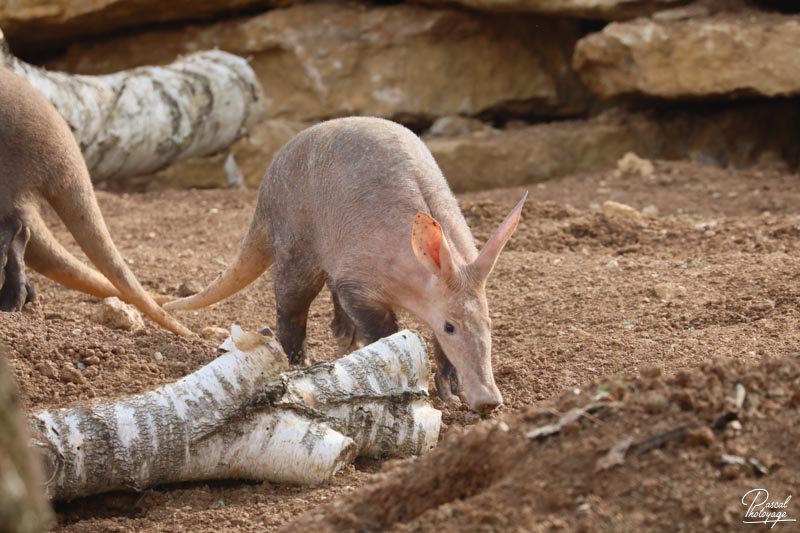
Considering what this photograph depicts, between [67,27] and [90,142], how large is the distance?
6.08 feet

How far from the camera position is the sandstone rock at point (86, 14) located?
956 centimetres

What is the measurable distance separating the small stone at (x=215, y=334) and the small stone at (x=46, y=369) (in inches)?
58.3

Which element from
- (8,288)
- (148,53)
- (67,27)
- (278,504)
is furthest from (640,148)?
(278,504)

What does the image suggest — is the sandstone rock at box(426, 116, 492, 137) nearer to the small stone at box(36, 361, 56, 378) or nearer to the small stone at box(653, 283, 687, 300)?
the small stone at box(653, 283, 687, 300)

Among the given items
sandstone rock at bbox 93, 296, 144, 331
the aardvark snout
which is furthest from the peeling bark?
sandstone rock at bbox 93, 296, 144, 331

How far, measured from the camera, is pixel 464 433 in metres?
3.09

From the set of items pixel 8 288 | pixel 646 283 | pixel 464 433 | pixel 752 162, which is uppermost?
pixel 464 433

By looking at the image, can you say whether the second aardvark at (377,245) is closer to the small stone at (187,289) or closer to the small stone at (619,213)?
the small stone at (187,289)

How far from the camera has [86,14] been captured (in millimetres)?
9852

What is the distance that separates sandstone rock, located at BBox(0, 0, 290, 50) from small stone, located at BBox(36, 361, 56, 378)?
5996 mm

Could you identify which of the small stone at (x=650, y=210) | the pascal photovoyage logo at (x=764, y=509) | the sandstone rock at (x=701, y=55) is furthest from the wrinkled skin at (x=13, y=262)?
the sandstone rock at (x=701, y=55)

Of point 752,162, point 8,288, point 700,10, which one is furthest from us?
point 752,162

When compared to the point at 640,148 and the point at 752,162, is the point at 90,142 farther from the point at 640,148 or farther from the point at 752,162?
the point at 752,162

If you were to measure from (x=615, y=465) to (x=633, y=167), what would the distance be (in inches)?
280
